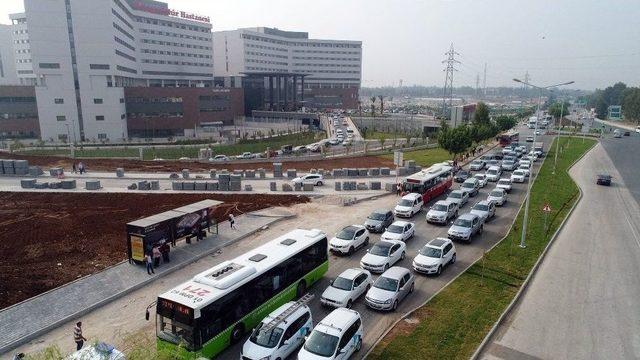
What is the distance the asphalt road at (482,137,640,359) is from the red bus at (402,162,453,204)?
419 inches

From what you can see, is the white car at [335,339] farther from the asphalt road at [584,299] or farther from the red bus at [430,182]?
the red bus at [430,182]

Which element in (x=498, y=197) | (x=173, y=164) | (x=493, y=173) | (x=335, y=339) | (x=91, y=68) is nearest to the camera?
(x=335, y=339)

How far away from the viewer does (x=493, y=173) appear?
46781 millimetres

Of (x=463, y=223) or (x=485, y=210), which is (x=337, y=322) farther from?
(x=485, y=210)

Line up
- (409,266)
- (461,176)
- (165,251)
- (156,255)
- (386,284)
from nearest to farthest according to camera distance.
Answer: (386,284) < (156,255) < (409,266) < (165,251) < (461,176)

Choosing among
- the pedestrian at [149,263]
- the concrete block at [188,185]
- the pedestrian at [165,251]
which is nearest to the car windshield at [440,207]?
the pedestrian at [165,251]

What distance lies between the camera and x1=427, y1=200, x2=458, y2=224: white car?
30062 millimetres

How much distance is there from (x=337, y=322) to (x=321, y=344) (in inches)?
39.3

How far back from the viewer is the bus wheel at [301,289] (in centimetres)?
1946

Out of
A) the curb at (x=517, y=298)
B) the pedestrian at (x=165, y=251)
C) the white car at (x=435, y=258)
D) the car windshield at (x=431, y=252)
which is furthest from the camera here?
the pedestrian at (x=165, y=251)

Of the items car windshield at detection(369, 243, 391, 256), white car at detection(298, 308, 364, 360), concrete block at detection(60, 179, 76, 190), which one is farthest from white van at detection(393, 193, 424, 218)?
concrete block at detection(60, 179, 76, 190)

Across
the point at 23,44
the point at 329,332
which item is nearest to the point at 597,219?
the point at 329,332

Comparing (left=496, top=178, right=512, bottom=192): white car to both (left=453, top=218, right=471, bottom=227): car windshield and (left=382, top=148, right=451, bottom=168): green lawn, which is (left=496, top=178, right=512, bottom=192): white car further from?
(left=453, top=218, right=471, bottom=227): car windshield

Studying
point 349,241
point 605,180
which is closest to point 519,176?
point 605,180
